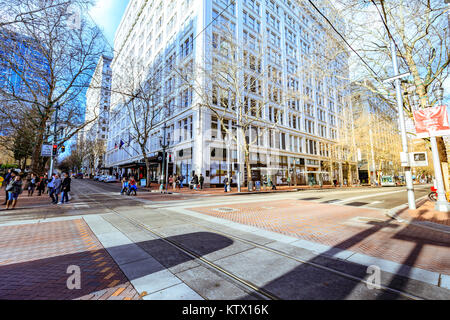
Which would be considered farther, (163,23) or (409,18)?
(163,23)

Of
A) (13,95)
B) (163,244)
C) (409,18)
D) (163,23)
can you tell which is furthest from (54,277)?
(163,23)

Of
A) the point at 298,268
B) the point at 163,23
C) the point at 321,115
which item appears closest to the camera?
the point at 298,268

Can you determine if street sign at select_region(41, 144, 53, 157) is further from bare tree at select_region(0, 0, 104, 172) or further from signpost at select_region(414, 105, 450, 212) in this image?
signpost at select_region(414, 105, 450, 212)

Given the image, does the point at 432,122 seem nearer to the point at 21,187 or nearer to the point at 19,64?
the point at 21,187

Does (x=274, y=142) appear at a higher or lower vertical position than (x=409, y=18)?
lower

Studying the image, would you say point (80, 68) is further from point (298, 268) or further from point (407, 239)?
point (407, 239)

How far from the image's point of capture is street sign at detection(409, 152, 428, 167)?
28.1 ft

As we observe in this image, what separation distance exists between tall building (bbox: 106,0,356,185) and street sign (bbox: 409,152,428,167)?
7.27 meters

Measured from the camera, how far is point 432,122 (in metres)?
8.54

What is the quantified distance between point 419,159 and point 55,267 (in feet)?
43.3

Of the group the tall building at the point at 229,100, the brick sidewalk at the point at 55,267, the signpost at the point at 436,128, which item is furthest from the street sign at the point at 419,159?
the brick sidewalk at the point at 55,267

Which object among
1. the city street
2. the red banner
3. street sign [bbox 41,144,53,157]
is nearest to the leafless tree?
street sign [bbox 41,144,53,157]
